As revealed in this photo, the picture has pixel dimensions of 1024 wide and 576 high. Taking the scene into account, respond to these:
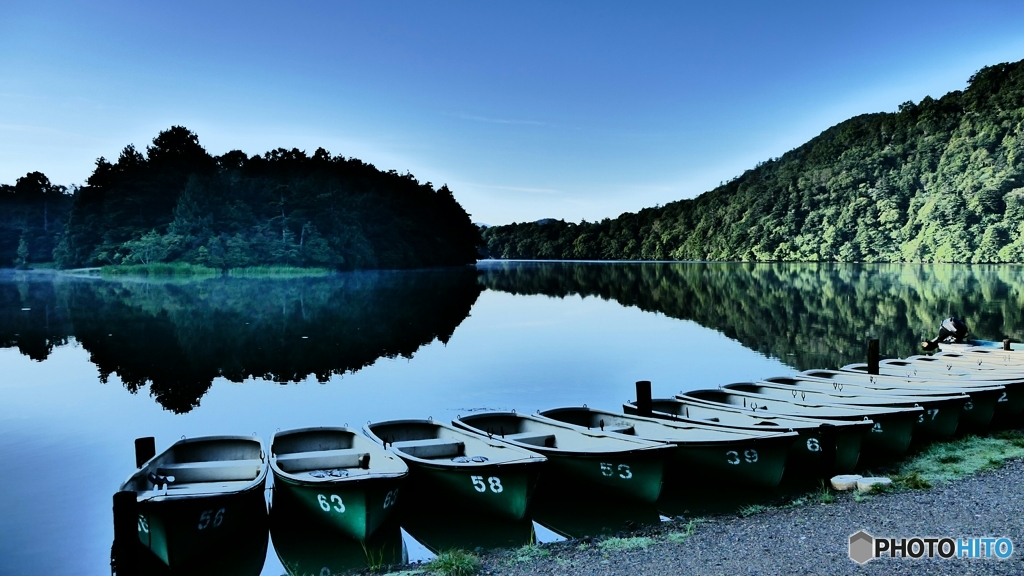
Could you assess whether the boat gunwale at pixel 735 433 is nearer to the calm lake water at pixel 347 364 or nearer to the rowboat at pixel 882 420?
the calm lake water at pixel 347 364

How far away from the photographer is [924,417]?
14117mm

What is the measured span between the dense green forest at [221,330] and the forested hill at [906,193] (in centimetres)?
8388

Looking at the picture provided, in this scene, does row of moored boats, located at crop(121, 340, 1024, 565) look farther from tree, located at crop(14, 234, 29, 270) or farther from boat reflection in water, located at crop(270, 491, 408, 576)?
tree, located at crop(14, 234, 29, 270)

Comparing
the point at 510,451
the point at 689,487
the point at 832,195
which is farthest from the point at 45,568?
the point at 832,195

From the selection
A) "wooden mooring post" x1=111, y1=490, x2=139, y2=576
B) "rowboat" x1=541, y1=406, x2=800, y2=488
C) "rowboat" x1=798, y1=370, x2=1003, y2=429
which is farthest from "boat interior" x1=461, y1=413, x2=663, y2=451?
"rowboat" x1=798, y1=370, x2=1003, y2=429

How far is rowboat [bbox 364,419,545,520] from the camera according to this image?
10734 millimetres

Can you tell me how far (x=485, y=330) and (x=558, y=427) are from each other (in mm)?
28074

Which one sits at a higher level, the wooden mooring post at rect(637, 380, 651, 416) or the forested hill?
the forested hill

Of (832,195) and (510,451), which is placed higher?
(832,195)

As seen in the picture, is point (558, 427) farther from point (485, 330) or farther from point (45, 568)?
point (485, 330)

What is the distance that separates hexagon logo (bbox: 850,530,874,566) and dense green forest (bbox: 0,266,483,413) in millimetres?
18864

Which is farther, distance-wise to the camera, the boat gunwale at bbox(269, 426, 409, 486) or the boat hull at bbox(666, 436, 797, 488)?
the boat hull at bbox(666, 436, 797, 488)

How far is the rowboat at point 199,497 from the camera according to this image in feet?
31.3

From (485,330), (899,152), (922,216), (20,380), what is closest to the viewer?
(20,380)
